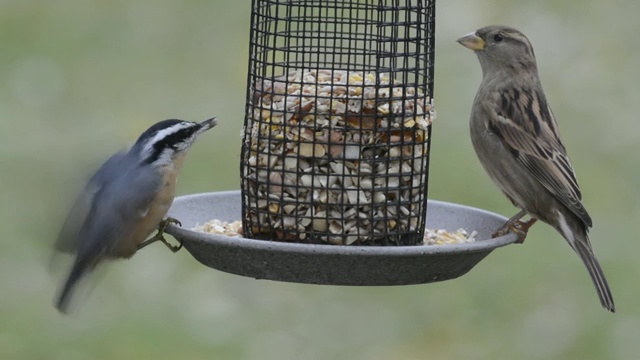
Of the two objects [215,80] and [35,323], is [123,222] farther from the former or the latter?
[215,80]

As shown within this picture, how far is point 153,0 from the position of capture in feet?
44.4

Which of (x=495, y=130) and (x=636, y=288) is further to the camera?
(x=636, y=288)

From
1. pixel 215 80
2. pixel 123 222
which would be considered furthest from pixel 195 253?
pixel 215 80

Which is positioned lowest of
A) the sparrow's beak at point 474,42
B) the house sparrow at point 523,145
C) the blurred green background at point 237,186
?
the blurred green background at point 237,186

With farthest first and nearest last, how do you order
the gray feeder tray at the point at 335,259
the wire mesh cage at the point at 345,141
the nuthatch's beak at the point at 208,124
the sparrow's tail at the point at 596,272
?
the sparrow's tail at the point at 596,272, the nuthatch's beak at the point at 208,124, the wire mesh cage at the point at 345,141, the gray feeder tray at the point at 335,259

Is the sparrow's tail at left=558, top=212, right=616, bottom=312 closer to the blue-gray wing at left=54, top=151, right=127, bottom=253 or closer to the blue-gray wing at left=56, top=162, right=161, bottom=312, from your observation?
the blue-gray wing at left=56, top=162, right=161, bottom=312

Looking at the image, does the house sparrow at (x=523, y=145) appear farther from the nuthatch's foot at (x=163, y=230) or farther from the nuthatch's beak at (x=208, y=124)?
the nuthatch's foot at (x=163, y=230)

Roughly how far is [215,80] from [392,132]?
5.67m

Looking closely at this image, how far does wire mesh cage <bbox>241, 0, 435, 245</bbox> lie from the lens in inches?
259

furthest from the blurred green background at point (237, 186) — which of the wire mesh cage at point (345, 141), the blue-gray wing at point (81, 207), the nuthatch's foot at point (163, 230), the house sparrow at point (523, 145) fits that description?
the house sparrow at point (523, 145)

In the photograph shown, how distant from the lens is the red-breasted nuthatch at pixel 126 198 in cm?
693

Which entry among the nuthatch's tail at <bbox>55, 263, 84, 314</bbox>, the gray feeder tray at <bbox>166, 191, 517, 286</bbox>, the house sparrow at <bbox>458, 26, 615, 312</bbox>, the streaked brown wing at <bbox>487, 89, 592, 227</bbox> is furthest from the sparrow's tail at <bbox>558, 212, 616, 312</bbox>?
the nuthatch's tail at <bbox>55, 263, 84, 314</bbox>

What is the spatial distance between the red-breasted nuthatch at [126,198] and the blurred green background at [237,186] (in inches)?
4.7

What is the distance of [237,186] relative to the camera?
1035cm
